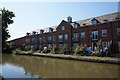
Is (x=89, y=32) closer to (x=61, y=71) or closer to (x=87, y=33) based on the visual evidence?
Answer: (x=87, y=33)

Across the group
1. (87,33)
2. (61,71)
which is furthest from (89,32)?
(61,71)

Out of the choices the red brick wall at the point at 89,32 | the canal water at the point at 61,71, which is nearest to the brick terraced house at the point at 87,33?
the red brick wall at the point at 89,32

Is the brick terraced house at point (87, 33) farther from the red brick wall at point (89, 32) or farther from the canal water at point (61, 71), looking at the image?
the canal water at point (61, 71)

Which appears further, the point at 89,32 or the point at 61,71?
the point at 89,32

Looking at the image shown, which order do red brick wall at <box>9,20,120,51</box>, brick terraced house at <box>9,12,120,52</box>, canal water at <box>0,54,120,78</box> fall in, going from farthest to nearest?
brick terraced house at <box>9,12,120,52</box> → red brick wall at <box>9,20,120,51</box> → canal water at <box>0,54,120,78</box>

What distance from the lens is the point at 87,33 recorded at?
74.8 feet

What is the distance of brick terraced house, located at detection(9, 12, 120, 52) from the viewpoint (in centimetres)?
1922

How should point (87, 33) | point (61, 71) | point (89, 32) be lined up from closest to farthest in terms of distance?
Result: point (61, 71)
point (89, 32)
point (87, 33)

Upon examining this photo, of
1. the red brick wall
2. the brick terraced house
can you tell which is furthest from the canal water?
the brick terraced house

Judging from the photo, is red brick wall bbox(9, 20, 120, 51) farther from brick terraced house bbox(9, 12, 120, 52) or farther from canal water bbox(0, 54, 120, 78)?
canal water bbox(0, 54, 120, 78)

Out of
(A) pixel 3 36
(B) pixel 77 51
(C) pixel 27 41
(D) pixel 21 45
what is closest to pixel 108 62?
(B) pixel 77 51

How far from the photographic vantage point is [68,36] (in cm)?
2639

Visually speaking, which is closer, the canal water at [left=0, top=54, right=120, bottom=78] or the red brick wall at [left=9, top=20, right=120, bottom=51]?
the canal water at [left=0, top=54, right=120, bottom=78]

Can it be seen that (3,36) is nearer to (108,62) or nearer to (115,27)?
(108,62)
